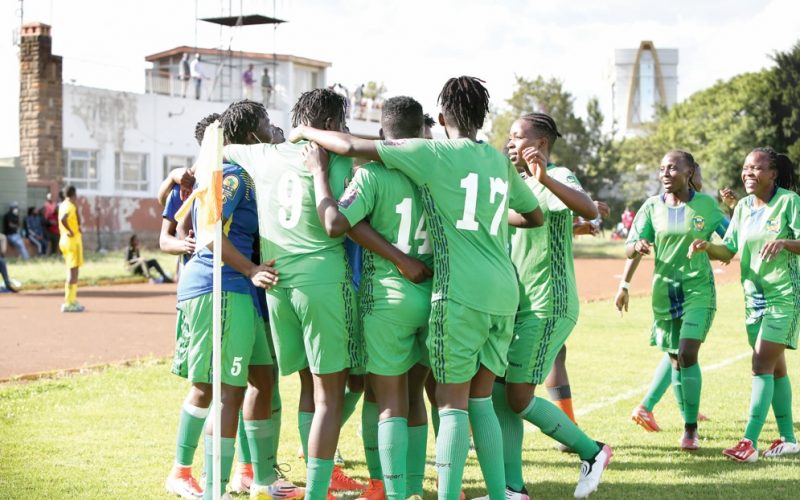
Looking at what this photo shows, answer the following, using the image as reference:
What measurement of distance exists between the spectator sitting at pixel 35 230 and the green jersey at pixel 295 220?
28.5 m

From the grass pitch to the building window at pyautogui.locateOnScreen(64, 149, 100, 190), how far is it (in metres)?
27.8

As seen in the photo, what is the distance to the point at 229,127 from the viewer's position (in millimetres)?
5727

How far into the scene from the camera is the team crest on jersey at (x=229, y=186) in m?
5.38

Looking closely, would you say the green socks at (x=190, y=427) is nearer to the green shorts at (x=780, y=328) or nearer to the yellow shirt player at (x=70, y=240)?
the green shorts at (x=780, y=328)

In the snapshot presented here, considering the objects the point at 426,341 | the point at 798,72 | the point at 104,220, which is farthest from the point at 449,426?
the point at 798,72

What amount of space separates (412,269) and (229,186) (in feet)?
4.07

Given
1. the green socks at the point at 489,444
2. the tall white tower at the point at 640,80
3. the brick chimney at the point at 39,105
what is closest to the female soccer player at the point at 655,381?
the green socks at the point at 489,444

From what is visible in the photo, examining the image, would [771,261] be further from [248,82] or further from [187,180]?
[248,82]

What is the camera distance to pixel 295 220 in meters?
5.06

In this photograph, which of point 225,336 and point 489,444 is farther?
point 225,336

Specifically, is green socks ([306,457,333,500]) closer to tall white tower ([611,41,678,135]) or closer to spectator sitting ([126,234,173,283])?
spectator sitting ([126,234,173,283])

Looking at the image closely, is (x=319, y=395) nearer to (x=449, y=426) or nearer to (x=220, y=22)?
(x=449, y=426)

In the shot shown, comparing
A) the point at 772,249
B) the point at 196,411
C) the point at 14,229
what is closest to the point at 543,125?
the point at 772,249

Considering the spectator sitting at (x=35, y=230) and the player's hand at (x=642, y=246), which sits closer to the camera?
the player's hand at (x=642, y=246)
